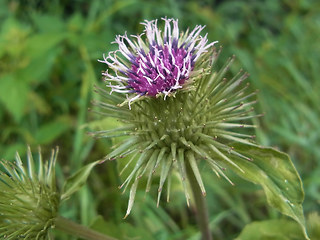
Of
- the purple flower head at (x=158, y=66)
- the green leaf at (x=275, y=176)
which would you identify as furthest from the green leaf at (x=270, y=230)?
the purple flower head at (x=158, y=66)

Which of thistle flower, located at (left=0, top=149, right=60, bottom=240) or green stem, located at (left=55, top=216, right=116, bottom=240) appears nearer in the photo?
thistle flower, located at (left=0, top=149, right=60, bottom=240)

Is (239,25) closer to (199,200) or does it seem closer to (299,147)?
(299,147)

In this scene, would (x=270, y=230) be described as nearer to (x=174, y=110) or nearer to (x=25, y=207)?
(x=174, y=110)

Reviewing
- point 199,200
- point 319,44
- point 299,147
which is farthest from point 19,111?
point 319,44

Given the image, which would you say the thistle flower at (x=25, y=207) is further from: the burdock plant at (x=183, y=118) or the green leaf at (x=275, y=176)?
the green leaf at (x=275, y=176)

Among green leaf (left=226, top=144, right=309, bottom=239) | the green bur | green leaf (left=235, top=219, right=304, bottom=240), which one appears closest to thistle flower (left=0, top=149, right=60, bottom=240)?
the green bur

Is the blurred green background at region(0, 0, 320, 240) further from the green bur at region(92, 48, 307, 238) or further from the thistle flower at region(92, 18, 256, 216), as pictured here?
the thistle flower at region(92, 18, 256, 216)

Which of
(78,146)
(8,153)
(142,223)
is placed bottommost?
(142,223)
